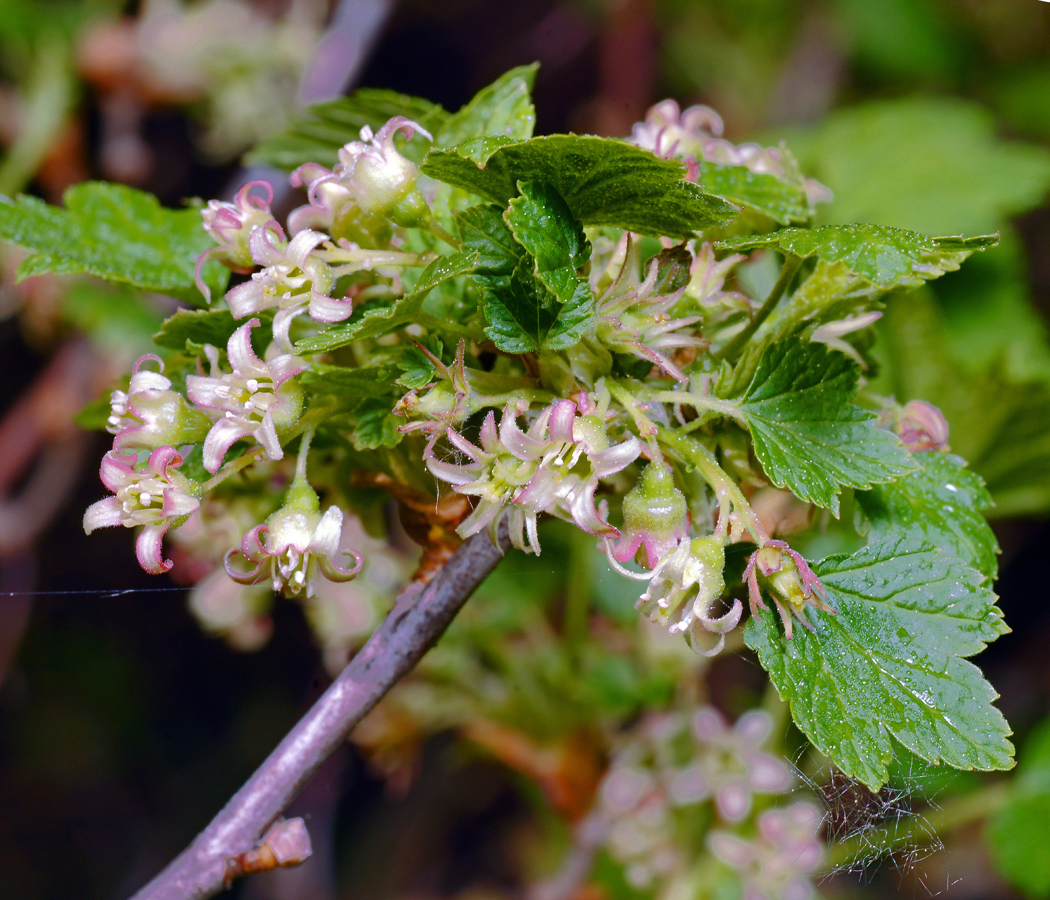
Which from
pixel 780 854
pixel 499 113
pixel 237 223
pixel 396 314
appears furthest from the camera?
pixel 780 854

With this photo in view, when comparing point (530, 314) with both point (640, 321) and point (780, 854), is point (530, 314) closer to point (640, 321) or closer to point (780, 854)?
point (640, 321)

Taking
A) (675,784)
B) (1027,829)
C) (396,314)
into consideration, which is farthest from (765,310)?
(1027,829)

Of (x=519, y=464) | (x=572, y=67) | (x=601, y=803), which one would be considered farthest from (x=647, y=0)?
(x=519, y=464)

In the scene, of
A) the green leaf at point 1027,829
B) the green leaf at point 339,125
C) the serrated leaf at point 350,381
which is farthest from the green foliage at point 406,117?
the green leaf at point 1027,829

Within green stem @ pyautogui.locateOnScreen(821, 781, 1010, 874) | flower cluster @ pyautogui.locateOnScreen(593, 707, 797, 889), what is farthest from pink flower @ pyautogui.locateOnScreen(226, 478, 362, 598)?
flower cluster @ pyautogui.locateOnScreen(593, 707, 797, 889)

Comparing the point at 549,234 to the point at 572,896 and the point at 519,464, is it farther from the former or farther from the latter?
the point at 572,896

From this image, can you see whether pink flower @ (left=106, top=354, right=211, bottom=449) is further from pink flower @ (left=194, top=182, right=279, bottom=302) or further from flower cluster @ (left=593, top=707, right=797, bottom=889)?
flower cluster @ (left=593, top=707, right=797, bottom=889)
